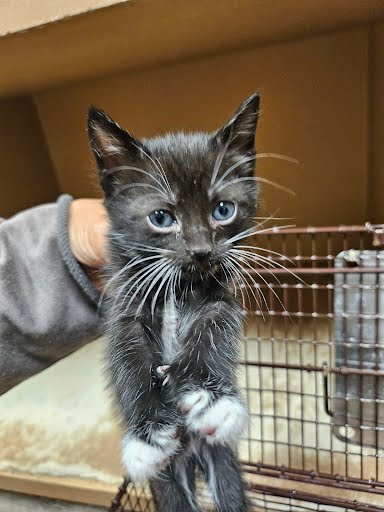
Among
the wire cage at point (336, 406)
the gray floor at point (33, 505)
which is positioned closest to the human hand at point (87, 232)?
the wire cage at point (336, 406)

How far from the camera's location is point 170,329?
591 millimetres

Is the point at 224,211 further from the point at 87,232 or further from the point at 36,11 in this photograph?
the point at 36,11

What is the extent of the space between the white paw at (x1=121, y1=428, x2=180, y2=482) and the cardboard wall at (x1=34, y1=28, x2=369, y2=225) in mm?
642

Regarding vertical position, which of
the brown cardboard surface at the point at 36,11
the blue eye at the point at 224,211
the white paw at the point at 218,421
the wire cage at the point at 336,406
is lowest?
the wire cage at the point at 336,406

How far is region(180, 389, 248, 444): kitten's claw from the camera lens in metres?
0.49

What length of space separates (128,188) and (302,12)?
0.48 m

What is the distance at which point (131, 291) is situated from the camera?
2.01ft

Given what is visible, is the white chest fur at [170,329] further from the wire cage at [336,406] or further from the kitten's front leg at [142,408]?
the wire cage at [336,406]

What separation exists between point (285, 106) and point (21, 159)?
777 mm

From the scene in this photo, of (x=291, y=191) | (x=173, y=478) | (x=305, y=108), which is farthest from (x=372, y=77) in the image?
(x=173, y=478)

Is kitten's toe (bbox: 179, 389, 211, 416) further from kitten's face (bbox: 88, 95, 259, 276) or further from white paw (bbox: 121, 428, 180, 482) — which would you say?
kitten's face (bbox: 88, 95, 259, 276)

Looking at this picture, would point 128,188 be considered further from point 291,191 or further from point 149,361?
point 291,191

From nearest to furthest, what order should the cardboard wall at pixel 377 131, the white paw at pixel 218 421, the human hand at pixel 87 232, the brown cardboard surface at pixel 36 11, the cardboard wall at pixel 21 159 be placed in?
the white paw at pixel 218 421
the brown cardboard surface at pixel 36 11
the human hand at pixel 87 232
the cardboard wall at pixel 377 131
the cardboard wall at pixel 21 159

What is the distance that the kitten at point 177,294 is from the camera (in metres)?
0.52
